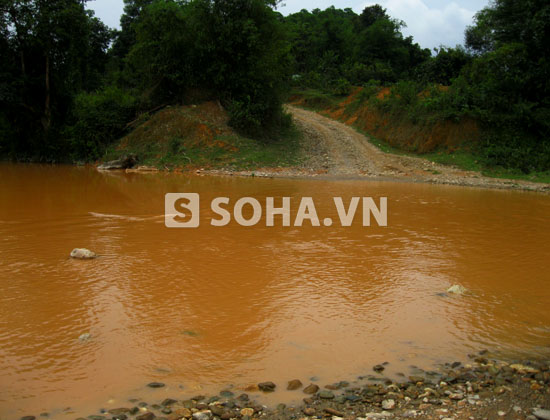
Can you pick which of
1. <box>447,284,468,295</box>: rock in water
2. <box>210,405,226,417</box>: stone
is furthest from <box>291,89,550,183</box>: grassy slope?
<box>210,405,226,417</box>: stone

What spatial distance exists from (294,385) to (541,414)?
1.82 m

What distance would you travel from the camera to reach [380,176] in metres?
19.0

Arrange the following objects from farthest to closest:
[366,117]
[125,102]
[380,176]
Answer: [366,117] → [125,102] → [380,176]

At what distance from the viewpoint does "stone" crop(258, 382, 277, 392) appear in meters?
3.89

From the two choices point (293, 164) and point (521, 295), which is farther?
point (293, 164)

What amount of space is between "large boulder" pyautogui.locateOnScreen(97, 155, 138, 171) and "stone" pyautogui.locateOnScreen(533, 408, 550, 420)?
20.7 m

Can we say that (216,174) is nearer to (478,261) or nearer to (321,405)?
(478,261)

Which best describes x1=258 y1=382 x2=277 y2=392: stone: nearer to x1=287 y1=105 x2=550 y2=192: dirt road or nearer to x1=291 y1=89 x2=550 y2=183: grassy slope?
x1=287 y1=105 x2=550 y2=192: dirt road

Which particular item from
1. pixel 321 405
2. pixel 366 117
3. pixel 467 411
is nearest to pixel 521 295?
pixel 467 411

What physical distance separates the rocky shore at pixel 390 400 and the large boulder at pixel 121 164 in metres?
19.3

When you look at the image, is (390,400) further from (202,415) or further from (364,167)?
(364,167)

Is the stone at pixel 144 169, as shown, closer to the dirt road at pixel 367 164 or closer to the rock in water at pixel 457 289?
the dirt road at pixel 367 164

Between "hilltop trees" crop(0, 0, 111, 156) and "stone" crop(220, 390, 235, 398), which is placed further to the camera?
"hilltop trees" crop(0, 0, 111, 156)

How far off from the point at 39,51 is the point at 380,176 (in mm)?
18061
